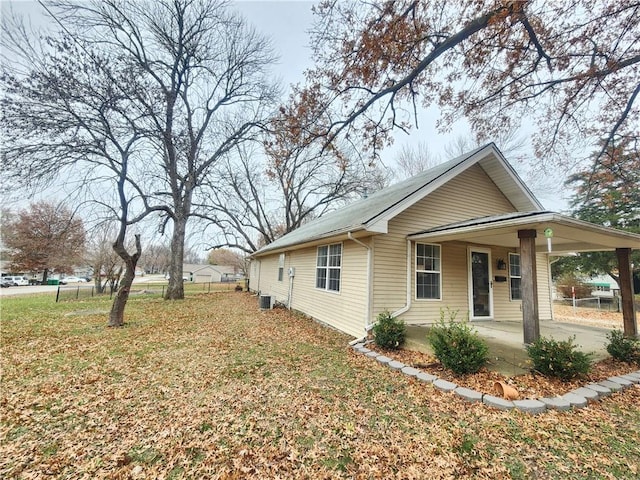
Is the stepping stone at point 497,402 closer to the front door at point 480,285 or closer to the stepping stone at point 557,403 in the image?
the stepping stone at point 557,403

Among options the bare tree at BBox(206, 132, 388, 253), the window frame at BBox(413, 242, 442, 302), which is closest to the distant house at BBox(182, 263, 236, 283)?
the bare tree at BBox(206, 132, 388, 253)

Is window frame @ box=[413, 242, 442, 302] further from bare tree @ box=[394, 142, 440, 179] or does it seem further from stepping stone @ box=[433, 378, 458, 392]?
bare tree @ box=[394, 142, 440, 179]

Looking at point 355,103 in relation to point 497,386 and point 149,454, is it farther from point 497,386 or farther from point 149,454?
point 149,454

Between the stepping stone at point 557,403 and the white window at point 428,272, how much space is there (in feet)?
11.7

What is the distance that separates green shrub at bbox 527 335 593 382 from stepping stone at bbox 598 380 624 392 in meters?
0.29

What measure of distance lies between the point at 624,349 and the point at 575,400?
2609 mm

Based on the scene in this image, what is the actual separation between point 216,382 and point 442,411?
3.13 meters

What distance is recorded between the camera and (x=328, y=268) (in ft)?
27.3

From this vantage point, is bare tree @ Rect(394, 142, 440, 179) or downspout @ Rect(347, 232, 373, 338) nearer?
downspout @ Rect(347, 232, 373, 338)

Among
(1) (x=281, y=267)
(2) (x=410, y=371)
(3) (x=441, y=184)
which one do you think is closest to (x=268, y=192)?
(1) (x=281, y=267)

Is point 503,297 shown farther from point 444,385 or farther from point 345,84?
point 345,84

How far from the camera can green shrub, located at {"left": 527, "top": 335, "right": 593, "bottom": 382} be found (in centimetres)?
384

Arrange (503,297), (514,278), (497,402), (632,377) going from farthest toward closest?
(514,278), (503,297), (632,377), (497,402)

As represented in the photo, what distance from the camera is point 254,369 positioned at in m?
4.61
